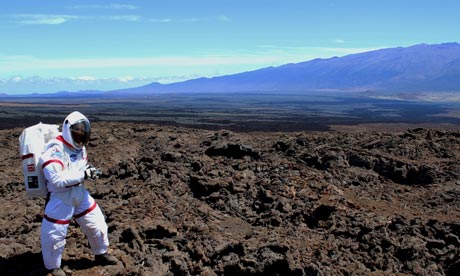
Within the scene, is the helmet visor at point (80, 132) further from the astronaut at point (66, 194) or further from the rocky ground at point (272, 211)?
the rocky ground at point (272, 211)

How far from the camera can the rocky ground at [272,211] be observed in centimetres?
611

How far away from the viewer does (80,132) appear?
5.36m

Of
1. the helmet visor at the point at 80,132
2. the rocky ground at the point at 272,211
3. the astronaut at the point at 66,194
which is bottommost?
the rocky ground at the point at 272,211

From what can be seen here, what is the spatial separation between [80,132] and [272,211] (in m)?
4.10

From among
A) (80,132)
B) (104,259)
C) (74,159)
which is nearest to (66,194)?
(74,159)

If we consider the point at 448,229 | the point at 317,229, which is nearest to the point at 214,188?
the point at 317,229

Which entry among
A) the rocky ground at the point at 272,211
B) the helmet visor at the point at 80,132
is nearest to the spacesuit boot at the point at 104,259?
the rocky ground at the point at 272,211

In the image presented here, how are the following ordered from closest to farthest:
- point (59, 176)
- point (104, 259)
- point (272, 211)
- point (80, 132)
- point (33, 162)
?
point (59, 176)
point (33, 162)
point (80, 132)
point (104, 259)
point (272, 211)

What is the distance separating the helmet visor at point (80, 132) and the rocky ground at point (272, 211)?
151cm

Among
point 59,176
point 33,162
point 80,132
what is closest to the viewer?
point 59,176

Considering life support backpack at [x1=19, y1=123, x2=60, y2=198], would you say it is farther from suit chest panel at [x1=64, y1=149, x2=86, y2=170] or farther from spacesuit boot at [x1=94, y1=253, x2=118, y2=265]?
spacesuit boot at [x1=94, y1=253, x2=118, y2=265]

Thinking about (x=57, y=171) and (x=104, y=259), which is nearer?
(x=57, y=171)

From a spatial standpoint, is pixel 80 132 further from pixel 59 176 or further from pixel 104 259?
pixel 104 259

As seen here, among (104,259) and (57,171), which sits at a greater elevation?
(57,171)
